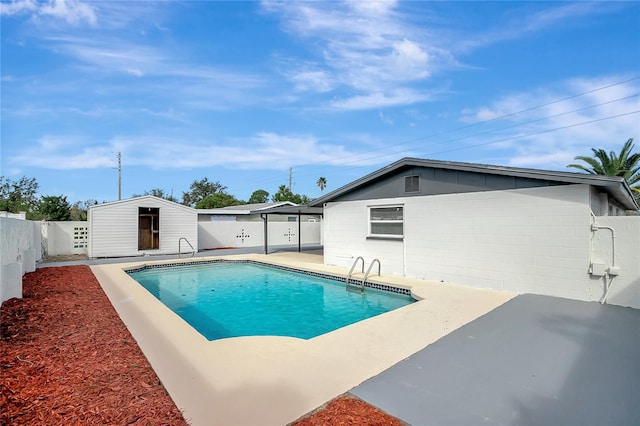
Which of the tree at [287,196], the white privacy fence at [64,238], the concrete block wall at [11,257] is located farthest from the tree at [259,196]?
the concrete block wall at [11,257]

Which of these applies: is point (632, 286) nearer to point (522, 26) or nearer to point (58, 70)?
point (522, 26)

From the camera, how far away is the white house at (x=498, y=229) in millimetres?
5836

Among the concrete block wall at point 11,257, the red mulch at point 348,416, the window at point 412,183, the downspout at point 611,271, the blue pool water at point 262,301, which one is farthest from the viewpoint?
the window at point 412,183

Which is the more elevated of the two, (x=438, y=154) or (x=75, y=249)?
(x=438, y=154)

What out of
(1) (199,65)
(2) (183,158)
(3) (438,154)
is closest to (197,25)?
(1) (199,65)

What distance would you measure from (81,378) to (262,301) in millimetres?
4954

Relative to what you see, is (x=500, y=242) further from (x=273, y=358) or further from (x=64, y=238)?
(x=64, y=238)

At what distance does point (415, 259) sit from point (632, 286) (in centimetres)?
420

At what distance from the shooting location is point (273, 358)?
348cm

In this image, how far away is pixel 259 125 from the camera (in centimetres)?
1950

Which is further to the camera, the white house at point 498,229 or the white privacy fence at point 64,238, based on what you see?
the white privacy fence at point 64,238

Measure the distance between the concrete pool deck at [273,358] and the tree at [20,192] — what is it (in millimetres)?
25105

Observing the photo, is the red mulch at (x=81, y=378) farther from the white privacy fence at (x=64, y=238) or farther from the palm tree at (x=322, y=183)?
the palm tree at (x=322, y=183)

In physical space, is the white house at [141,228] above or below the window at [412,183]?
below
